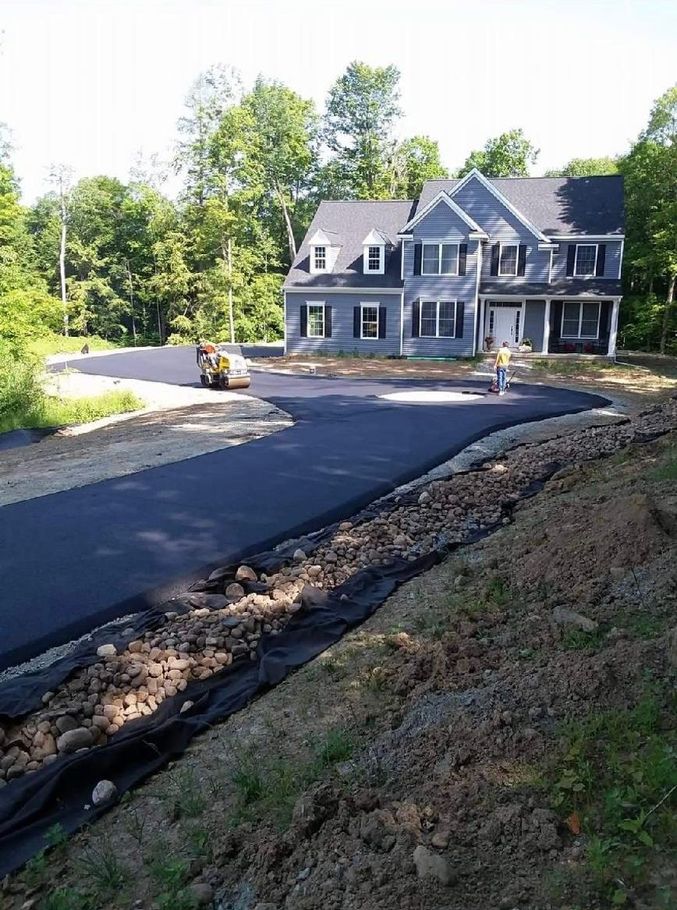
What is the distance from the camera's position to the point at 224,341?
41.0m

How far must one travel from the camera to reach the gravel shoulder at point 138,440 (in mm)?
9992

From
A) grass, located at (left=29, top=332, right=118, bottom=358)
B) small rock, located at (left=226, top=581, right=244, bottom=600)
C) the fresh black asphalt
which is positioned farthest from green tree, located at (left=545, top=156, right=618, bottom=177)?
small rock, located at (left=226, top=581, right=244, bottom=600)

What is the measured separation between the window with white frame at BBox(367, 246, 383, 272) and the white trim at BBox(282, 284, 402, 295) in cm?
129

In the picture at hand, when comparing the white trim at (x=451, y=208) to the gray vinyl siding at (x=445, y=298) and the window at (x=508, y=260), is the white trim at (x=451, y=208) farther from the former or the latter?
the window at (x=508, y=260)

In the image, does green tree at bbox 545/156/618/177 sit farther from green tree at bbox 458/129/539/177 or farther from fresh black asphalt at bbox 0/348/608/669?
fresh black asphalt at bbox 0/348/608/669

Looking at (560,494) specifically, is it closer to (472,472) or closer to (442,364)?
(472,472)

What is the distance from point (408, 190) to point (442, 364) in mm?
24349

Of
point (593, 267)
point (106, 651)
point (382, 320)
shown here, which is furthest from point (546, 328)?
point (106, 651)

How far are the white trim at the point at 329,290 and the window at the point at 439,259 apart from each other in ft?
4.71

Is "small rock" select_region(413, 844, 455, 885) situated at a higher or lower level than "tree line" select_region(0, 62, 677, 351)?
lower

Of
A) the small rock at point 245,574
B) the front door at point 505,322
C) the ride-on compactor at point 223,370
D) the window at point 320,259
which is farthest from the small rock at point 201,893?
the window at point 320,259

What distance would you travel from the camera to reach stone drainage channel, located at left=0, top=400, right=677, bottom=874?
3.64 meters

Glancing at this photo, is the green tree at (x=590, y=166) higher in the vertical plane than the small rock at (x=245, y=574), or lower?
higher

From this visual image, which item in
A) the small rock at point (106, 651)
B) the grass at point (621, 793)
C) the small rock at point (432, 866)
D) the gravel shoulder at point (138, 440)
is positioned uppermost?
the grass at point (621, 793)
